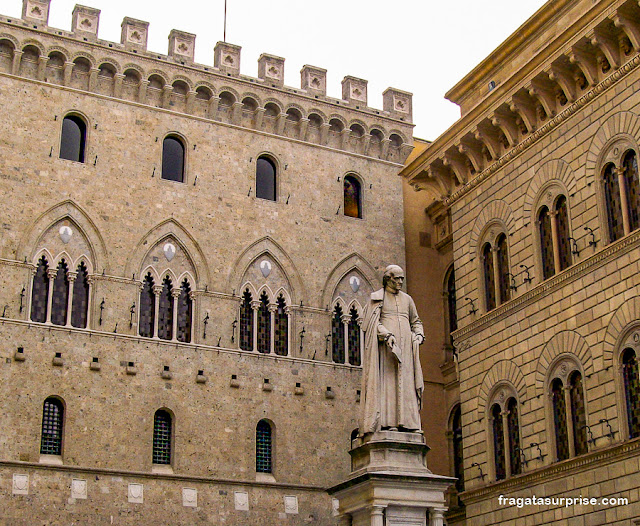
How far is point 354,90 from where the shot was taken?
2855 centimetres

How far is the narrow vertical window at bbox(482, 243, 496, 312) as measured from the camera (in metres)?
22.8

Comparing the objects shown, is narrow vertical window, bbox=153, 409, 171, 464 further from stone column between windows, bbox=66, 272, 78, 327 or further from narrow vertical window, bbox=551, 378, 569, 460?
narrow vertical window, bbox=551, 378, 569, 460

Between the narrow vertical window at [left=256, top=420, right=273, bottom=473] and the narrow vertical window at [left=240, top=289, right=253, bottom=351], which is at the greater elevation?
the narrow vertical window at [left=240, top=289, right=253, bottom=351]

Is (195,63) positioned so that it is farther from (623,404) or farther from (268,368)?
(623,404)

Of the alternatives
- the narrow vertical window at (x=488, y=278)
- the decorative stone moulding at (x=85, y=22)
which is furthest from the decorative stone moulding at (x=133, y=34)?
the narrow vertical window at (x=488, y=278)

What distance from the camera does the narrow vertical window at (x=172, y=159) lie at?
25.7m

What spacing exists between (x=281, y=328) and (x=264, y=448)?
2.92 metres

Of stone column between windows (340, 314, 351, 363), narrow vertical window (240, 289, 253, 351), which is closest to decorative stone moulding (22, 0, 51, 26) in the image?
narrow vertical window (240, 289, 253, 351)

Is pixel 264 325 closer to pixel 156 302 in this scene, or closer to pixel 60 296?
pixel 156 302

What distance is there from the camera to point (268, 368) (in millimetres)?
24953

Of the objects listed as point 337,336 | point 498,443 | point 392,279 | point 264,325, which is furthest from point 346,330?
point 392,279

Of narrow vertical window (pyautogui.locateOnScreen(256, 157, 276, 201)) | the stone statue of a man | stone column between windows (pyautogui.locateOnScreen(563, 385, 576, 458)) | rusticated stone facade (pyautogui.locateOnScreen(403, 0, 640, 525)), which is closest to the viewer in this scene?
the stone statue of a man

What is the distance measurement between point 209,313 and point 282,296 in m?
2.01

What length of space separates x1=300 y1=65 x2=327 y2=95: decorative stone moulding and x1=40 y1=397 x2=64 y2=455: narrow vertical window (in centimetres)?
1042
